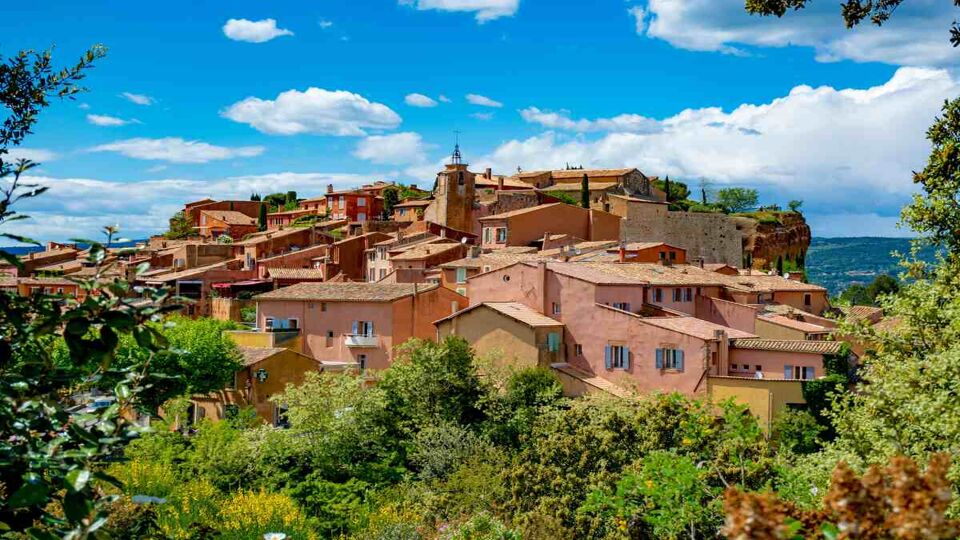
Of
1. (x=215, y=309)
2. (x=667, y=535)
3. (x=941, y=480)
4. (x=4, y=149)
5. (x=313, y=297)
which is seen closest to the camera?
(x=941, y=480)

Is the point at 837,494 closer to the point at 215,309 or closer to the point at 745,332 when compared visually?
the point at 745,332

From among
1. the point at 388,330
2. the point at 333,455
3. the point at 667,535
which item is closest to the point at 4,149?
the point at 667,535

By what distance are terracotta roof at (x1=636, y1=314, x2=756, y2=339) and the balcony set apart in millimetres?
12429

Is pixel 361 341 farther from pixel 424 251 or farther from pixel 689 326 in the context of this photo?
pixel 689 326

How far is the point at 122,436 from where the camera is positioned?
178 inches

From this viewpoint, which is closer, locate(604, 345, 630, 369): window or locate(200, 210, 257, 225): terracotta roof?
locate(604, 345, 630, 369): window

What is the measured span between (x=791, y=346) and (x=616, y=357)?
21.1ft

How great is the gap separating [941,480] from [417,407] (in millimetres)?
30759

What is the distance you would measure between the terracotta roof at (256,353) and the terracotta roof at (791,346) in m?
18.3

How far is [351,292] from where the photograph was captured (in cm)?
4375

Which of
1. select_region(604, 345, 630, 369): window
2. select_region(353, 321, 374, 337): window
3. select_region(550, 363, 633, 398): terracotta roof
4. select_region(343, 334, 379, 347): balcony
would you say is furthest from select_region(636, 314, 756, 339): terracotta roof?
select_region(353, 321, 374, 337): window

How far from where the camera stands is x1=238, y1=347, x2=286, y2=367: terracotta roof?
125 feet

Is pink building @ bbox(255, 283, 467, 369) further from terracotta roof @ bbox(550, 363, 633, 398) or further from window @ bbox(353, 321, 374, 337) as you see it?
terracotta roof @ bbox(550, 363, 633, 398)

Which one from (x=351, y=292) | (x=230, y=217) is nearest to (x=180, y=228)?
(x=230, y=217)
